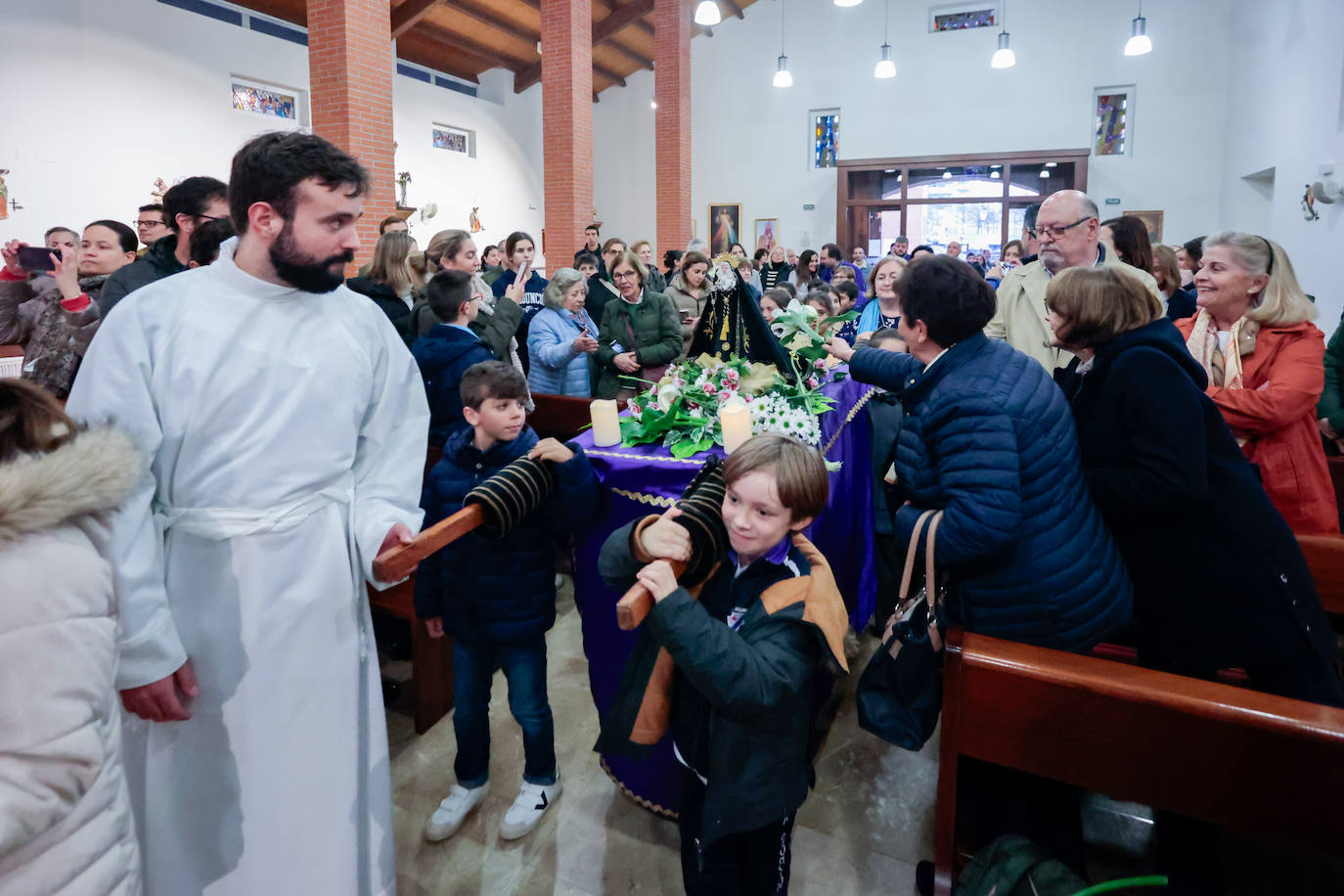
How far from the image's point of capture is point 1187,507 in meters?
1.73

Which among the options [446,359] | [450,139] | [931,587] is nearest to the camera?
[931,587]

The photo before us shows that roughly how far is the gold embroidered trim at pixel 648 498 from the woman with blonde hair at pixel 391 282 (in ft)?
6.30

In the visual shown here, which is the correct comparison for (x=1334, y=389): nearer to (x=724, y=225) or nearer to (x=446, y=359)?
(x=446, y=359)

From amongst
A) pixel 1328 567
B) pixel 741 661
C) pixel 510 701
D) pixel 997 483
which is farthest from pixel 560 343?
pixel 1328 567

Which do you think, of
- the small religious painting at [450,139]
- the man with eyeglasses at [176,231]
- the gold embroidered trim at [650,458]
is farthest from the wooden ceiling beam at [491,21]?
the gold embroidered trim at [650,458]

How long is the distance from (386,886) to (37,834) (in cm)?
101

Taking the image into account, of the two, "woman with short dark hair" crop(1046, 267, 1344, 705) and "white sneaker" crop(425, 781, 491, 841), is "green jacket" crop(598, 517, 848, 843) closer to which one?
"woman with short dark hair" crop(1046, 267, 1344, 705)

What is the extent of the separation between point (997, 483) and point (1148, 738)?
54 centimetres

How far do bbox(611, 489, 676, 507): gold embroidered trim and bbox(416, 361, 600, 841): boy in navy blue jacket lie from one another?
0.13 m

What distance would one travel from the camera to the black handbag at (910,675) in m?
1.80

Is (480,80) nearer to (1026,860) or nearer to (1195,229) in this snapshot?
(1195,229)

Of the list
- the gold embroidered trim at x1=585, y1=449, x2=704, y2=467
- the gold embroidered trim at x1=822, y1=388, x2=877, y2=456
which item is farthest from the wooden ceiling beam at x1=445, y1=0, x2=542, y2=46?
the gold embroidered trim at x1=585, y1=449, x2=704, y2=467

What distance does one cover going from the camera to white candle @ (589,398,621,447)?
246cm

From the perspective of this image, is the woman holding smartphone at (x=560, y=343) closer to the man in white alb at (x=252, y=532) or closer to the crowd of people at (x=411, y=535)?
the crowd of people at (x=411, y=535)
